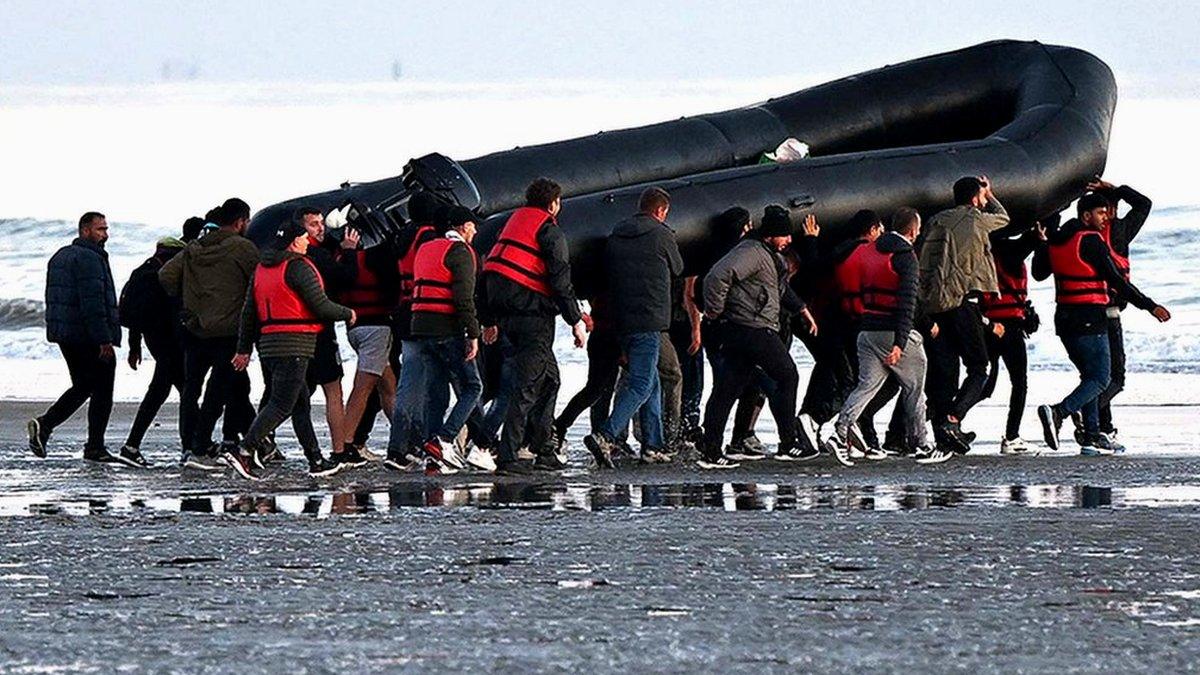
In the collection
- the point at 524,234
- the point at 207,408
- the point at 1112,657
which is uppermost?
the point at 524,234

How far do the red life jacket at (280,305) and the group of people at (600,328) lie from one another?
1 centimetres

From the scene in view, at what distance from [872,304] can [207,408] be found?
13.7 feet

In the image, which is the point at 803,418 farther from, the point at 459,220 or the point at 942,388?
the point at 459,220

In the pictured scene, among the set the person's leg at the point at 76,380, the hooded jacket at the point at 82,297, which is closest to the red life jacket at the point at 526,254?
the hooded jacket at the point at 82,297

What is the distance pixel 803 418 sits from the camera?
15.1 m

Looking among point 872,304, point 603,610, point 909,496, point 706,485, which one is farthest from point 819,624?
point 872,304

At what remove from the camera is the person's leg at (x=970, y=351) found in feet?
50.6

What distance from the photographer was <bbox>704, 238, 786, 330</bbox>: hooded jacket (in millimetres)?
14508

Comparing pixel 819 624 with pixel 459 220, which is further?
pixel 459 220

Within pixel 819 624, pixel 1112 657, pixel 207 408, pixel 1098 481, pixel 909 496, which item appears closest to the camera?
pixel 1112 657

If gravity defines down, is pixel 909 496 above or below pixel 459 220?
below

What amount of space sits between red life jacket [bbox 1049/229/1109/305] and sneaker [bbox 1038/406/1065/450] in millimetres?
768

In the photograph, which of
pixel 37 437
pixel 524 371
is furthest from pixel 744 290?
pixel 37 437

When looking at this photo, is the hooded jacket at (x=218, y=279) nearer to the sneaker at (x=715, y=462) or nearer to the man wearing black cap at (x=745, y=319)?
the man wearing black cap at (x=745, y=319)
